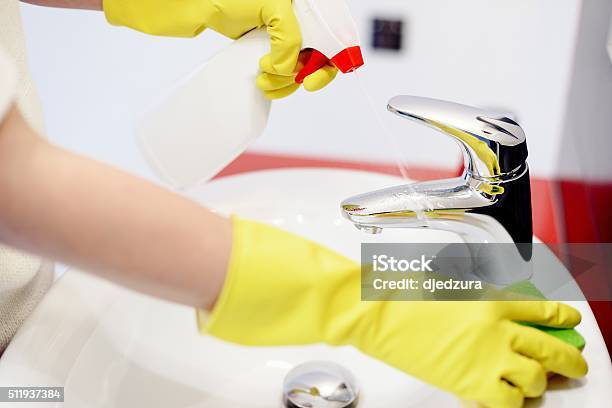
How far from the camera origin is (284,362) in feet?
2.31

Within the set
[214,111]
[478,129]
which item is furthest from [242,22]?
[478,129]

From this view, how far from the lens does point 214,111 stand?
657 millimetres

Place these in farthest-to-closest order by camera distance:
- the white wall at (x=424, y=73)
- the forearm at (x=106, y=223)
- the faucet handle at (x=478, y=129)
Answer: the white wall at (x=424, y=73) < the faucet handle at (x=478, y=129) < the forearm at (x=106, y=223)

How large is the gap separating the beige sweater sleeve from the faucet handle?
0.36 m

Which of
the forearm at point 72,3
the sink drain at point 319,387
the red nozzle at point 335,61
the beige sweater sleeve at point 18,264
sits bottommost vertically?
the sink drain at point 319,387

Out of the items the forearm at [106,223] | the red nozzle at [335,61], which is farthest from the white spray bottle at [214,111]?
the forearm at [106,223]

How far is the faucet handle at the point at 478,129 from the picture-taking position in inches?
20.4

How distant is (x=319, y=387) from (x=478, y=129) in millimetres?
276

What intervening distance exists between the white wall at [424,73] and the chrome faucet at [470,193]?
0.53m

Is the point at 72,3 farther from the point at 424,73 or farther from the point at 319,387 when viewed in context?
the point at 424,73

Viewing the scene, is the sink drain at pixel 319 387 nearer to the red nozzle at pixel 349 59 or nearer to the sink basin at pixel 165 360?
the sink basin at pixel 165 360

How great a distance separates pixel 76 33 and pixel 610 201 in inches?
41.0

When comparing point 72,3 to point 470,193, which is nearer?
point 470,193

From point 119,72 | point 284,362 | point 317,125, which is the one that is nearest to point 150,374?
point 284,362
